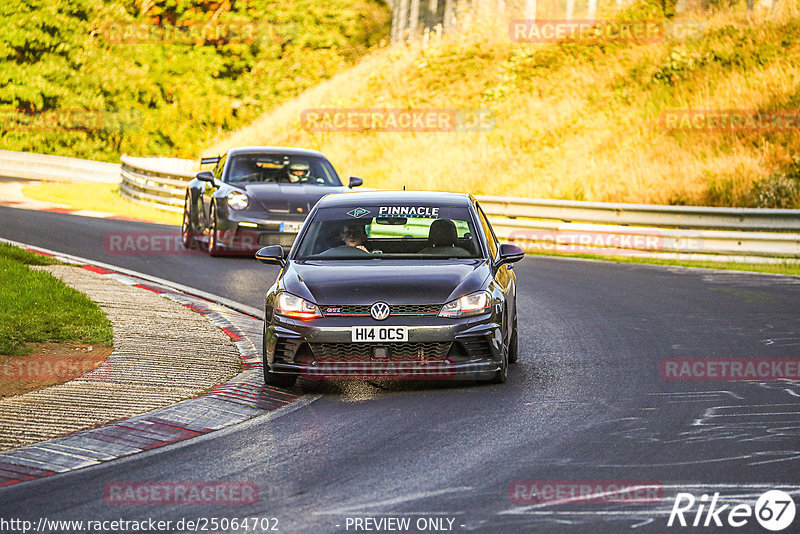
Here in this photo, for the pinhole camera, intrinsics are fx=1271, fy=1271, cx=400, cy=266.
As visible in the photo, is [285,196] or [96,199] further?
[96,199]

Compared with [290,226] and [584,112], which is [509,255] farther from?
[584,112]

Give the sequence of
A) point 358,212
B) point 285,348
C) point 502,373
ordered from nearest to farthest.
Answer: point 285,348 < point 502,373 < point 358,212

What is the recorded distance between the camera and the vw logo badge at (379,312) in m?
9.17

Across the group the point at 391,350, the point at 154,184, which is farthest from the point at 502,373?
the point at 154,184

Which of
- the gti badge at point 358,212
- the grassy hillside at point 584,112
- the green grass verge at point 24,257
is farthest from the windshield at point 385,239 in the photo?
the grassy hillside at point 584,112

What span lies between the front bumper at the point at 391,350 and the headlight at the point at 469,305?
53mm

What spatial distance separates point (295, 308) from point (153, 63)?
4324 centimetres

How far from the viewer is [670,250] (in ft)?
69.7

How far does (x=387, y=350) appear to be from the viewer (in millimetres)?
9133

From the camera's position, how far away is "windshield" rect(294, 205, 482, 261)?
10.3 meters

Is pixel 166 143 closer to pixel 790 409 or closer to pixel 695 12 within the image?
pixel 695 12

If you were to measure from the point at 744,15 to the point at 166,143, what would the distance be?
23260 millimetres

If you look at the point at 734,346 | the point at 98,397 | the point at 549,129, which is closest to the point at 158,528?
the point at 98,397

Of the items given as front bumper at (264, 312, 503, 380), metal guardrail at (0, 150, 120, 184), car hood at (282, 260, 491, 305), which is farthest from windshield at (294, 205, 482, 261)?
metal guardrail at (0, 150, 120, 184)
